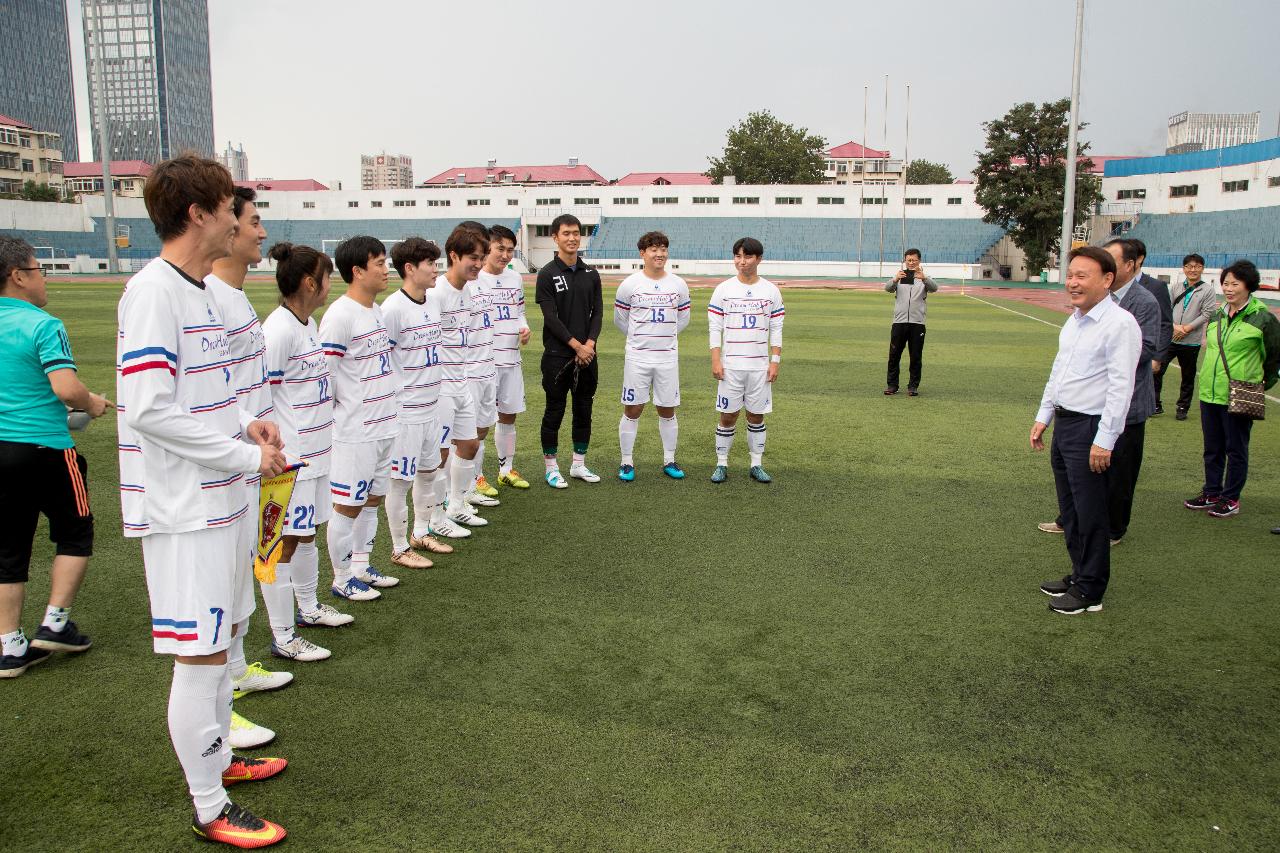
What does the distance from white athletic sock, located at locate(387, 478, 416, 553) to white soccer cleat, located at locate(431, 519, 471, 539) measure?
0.42 m

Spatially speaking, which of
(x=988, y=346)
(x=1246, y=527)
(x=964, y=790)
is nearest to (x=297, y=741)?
(x=964, y=790)

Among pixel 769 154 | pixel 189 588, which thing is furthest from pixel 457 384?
pixel 769 154

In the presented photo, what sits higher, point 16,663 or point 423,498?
point 423,498

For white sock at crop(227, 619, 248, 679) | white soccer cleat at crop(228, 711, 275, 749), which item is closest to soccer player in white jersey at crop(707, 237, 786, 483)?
white sock at crop(227, 619, 248, 679)

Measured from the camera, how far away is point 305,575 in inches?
169

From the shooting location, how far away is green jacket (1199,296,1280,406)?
20.6 ft

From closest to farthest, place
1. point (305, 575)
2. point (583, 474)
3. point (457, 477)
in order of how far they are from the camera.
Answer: point (305, 575) < point (457, 477) < point (583, 474)

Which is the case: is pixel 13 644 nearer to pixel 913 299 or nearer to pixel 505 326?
pixel 505 326

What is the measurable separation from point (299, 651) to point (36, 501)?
136 centimetres

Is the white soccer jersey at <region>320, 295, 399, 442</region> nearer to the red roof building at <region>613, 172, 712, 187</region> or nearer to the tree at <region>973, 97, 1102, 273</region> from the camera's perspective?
the tree at <region>973, 97, 1102, 273</region>

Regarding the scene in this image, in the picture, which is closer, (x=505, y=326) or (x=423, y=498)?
(x=423, y=498)

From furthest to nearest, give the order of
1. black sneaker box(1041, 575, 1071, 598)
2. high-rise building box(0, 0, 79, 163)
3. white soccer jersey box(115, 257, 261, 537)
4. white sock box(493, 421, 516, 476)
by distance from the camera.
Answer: high-rise building box(0, 0, 79, 163), white sock box(493, 421, 516, 476), black sneaker box(1041, 575, 1071, 598), white soccer jersey box(115, 257, 261, 537)

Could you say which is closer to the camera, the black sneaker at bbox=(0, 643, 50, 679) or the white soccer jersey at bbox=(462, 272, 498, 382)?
the black sneaker at bbox=(0, 643, 50, 679)

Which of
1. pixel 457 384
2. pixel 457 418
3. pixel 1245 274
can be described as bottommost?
pixel 457 418
